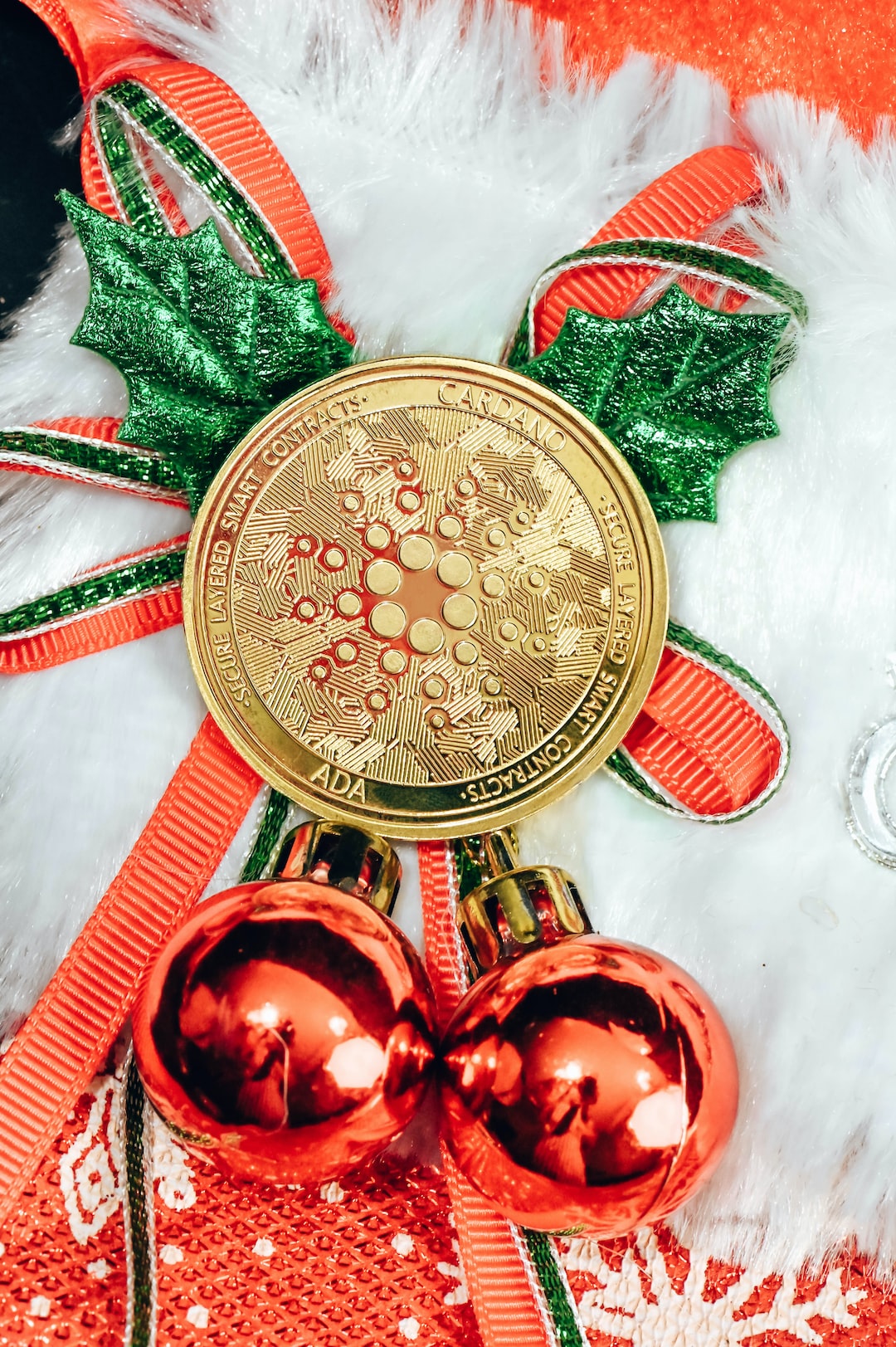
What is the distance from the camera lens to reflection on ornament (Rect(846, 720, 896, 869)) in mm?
571

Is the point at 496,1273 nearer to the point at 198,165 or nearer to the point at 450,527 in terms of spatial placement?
the point at 450,527

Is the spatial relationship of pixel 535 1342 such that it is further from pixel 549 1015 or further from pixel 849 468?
pixel 849 468

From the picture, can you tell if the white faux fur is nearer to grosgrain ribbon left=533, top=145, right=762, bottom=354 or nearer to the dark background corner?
grosgrain ribbon left=533, top=145, right=762, bottom=354

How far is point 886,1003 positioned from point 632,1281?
8.8 inches

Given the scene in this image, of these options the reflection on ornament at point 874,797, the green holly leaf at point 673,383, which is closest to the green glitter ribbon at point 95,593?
the green holly leaf at point 673,383

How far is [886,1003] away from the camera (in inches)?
22.3

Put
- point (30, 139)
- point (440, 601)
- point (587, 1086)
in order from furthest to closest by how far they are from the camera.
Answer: point (30, 139) < point (440, 601) < point (587, 1086)

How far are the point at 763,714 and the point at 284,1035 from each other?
309 mm

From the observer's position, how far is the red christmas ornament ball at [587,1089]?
A: 19.0 inches

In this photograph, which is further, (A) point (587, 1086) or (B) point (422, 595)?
(B) point (422, 595)

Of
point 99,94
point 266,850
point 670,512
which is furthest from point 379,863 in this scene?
point 99,94

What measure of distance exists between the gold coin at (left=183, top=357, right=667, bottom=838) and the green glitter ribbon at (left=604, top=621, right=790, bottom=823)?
0.02 metres

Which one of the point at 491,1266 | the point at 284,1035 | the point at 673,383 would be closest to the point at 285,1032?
the point at 284,1035

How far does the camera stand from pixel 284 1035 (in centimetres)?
48
